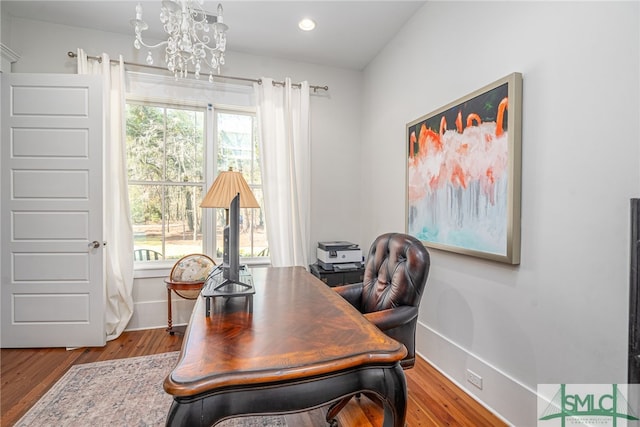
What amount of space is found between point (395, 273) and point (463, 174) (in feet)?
2.70

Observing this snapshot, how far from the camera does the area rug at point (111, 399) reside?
1677mm

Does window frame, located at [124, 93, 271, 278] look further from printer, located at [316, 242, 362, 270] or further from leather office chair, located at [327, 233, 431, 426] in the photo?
leather office chair, located at [327, 233, 431, 426]

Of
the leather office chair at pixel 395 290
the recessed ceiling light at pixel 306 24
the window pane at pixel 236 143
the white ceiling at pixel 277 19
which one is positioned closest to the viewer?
the leather office chair at pixel 395 290

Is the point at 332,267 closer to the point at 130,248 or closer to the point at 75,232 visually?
the point at 130,248

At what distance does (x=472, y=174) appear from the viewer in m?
1.91

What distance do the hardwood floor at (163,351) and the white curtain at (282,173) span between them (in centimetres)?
136

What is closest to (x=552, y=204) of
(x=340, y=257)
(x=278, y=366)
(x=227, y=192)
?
(x=278, y=366)

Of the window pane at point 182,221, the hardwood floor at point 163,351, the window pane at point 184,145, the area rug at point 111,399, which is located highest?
the window pane at point 184,145

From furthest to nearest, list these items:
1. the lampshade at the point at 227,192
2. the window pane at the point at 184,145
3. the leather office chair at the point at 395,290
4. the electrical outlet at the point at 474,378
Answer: the window pane at the point at 184,145 → the lampshade at the point at 227,192 → the electrical outlet at the point at 474,378 → the leather office chair at the point at 395,290

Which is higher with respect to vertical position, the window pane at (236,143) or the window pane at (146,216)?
the window pane at (236,143)

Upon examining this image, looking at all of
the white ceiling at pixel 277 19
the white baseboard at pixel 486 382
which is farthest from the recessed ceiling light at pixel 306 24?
the white baseboard at pixel 486 382

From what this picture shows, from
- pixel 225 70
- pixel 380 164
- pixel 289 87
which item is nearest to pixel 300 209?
pixel 380 164

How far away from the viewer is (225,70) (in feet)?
10.4

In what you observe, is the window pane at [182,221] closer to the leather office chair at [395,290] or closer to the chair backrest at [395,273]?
the leather office chair at [395,290]
